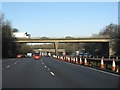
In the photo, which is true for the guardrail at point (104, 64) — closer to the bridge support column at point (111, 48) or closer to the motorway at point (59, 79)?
the motorway at point (59, 79)

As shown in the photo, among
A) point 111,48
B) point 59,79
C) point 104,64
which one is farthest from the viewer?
point 111,48

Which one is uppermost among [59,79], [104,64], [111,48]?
[59,79]

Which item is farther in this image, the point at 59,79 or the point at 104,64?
the point at 104,64

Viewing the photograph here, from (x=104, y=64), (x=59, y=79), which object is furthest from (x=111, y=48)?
(x=59, y=79)

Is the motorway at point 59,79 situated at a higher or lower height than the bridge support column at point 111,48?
higher

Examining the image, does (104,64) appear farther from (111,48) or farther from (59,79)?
(111,48)

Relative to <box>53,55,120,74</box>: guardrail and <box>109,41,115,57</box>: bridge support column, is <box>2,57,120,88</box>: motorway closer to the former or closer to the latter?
<box>53,55,120,74</box>: guardrail

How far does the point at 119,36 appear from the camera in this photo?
90.1 metres

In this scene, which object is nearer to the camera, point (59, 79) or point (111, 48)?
point (59, 79)

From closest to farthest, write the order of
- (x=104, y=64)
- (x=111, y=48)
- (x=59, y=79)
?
(x=59, y=79) → (x=104, y=64) → (x=111, y=48)

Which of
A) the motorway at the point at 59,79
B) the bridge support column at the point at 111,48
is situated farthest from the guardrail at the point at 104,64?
the bridge support column at the point at 111,48

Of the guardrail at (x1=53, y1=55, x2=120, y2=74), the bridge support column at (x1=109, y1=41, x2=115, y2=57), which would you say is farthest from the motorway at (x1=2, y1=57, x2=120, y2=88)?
the bridge support column at (x1=109, y1=41, x2=115, y2=57)

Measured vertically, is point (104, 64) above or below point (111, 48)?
above

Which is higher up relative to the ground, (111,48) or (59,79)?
(59,79)
